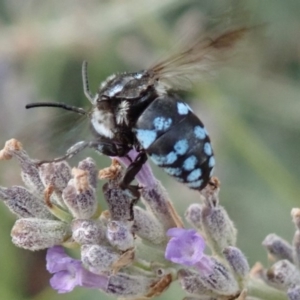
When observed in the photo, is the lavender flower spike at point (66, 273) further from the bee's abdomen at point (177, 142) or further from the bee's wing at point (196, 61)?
the bee's wing at point (196, 61)

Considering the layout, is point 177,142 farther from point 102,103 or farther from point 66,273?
point 66,273

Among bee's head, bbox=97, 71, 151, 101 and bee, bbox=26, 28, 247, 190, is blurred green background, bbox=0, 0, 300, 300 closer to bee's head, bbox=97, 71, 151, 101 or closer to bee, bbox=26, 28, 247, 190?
bee, bbox=26, 28, 247, 190

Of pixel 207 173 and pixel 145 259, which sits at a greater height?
pixel 207 173

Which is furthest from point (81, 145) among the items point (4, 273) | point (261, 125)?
point (261, 125)

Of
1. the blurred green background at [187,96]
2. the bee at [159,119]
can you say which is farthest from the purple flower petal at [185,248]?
the blurred green background at [187,96]

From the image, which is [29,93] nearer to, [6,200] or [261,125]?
[261,125]

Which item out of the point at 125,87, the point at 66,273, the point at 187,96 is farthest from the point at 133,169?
the point at 187,96

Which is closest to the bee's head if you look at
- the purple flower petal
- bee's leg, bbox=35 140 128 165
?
bee's leg, bbox=35 140 128 165
